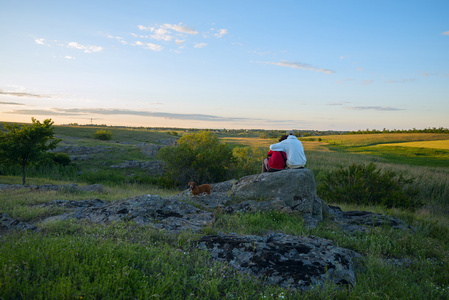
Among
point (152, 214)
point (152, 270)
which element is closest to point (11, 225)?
point (152, 214)

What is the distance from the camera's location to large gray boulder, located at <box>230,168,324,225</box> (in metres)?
8.06

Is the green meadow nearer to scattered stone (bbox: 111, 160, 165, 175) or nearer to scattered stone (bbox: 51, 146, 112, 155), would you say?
scattered stone (bbox: 111, 160, 165, 175)

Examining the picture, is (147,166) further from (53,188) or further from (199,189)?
(199,189)

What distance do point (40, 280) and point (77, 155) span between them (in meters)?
28.5

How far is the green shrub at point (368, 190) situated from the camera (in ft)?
41.1

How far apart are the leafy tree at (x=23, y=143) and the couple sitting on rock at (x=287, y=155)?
14156 millimetres

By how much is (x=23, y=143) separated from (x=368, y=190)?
19406 millimetres

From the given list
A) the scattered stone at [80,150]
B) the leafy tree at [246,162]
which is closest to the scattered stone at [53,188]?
the leafy tree at [246,162]

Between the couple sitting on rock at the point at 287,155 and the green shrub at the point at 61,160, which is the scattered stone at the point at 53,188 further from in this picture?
the green shrub at the point at 61,160

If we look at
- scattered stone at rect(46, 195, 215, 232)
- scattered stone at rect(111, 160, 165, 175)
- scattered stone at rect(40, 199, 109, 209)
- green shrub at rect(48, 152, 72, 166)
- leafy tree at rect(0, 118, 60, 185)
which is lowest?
scattered stone at rect(111, 160, 165, 175)

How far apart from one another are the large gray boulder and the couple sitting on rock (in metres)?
0.78

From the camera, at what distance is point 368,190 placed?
13031mm

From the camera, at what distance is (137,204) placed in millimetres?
6996

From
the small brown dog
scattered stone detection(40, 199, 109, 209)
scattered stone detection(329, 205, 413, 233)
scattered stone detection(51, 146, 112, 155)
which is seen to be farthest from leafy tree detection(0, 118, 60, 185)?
scattered stone detection(329, 205, 413, 233)
